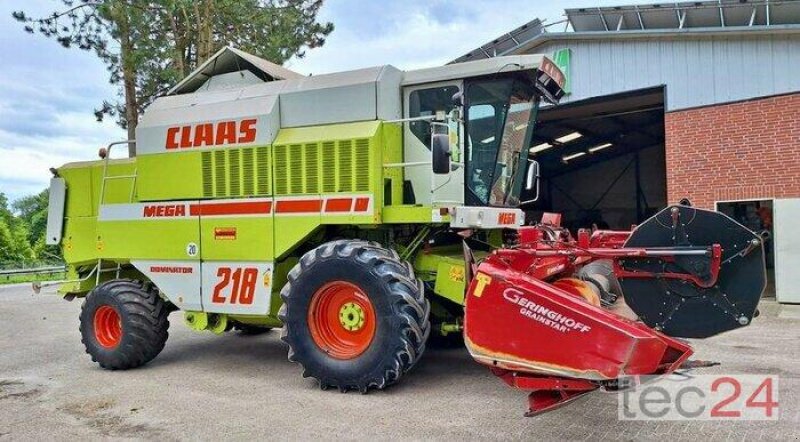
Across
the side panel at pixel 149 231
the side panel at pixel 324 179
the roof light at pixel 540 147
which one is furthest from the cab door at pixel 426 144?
the roof light at pixel 540 147

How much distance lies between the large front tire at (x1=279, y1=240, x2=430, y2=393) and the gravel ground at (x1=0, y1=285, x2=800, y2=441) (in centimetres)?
25

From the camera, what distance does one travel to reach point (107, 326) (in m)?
7.12

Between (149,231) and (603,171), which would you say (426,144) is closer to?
(149,231)

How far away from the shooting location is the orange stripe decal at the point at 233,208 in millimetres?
6348

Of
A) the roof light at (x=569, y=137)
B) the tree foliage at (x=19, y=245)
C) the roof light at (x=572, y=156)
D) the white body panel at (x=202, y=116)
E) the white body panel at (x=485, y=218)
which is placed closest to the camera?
the white body panel at (x=485, y=218)

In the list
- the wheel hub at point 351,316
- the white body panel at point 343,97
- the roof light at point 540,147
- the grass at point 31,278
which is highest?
the roof light at point 540,147

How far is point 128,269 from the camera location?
7551 millimetres

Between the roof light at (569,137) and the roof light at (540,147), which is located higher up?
the roof light at (569,137)

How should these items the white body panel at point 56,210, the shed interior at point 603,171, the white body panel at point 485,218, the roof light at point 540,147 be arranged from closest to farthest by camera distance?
the white body panel at point 485,218
the white body panel at point 56,210
the shed interior at point 603,171
the roof light at point 540,147

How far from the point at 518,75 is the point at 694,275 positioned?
2.61 m

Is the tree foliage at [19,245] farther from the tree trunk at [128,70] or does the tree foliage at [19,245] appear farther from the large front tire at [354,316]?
the large front tire at [354,316]

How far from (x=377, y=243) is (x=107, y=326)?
3528mm

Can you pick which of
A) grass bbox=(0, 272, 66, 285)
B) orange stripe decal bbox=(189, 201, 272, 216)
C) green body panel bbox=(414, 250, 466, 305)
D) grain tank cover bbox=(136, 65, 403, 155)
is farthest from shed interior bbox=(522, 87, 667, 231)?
grass bbox=(0, 272, 66, 285)

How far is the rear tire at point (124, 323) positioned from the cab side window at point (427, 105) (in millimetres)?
3549
